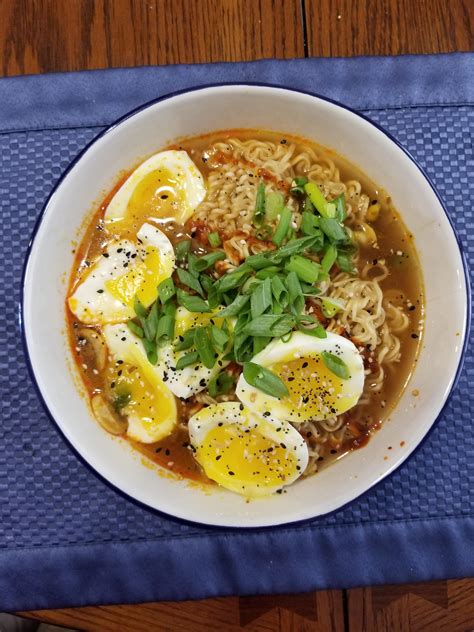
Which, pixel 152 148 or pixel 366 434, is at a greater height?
pixel 152 148

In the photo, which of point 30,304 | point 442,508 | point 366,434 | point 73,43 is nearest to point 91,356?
point 30,304

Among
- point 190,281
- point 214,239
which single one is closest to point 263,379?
point 190,281

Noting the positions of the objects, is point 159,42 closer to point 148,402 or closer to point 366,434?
point 148,402

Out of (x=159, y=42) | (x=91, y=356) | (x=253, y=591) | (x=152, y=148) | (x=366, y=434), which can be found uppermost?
(x=159, y=42)

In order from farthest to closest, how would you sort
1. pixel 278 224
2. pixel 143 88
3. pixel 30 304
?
1. pixel 143 88
2. pixel 278 224
3. pixel 30 304

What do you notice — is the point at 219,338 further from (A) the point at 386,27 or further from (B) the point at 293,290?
(A) the point at 386,27

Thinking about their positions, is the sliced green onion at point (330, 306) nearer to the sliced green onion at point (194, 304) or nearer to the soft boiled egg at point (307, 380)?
the soft boiled egg at point (307, 380)

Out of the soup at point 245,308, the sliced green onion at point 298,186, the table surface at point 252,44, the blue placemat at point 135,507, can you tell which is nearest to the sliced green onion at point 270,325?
the soup at point 245,308
